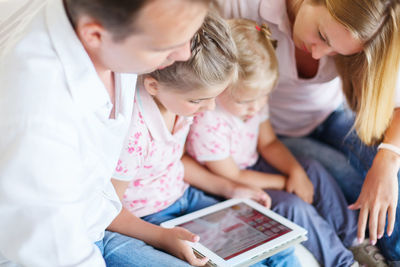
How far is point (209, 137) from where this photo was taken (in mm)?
1134

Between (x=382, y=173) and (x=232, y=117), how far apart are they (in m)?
0.39

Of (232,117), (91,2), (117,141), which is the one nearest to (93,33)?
(91,2)

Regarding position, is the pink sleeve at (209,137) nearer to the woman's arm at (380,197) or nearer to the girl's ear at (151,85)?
the girl's ear at (151,85)

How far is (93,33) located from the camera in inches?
25.3

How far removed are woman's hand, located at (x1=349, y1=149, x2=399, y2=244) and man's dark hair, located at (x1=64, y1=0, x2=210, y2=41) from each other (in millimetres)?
640

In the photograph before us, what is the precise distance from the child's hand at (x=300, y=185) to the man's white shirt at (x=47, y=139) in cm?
66

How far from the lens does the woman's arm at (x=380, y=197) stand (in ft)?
3.29

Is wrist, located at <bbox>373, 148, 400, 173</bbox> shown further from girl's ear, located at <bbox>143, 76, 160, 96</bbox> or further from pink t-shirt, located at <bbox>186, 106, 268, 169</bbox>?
girl's ear, located at <bbox>143, 76, 160, 96</bbox>

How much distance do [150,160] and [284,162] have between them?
450 mm

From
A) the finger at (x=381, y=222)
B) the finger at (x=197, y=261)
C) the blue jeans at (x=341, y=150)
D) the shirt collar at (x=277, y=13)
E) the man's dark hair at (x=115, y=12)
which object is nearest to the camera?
the man's dark hair at (x=115, y=12)

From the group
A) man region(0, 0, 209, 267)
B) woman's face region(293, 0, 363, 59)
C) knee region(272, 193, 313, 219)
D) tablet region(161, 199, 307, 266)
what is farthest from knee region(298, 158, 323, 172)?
man region(0, 0, 209, 267)

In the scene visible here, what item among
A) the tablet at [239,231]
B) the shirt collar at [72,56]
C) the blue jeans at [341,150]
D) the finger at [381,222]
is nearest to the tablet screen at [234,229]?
the tablet at [239,231]

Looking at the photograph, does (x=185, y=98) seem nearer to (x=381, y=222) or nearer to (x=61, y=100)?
(x=61, y=100)

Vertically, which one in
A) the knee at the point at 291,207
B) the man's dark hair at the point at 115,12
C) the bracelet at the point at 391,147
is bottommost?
the knee at the point at 291,207
